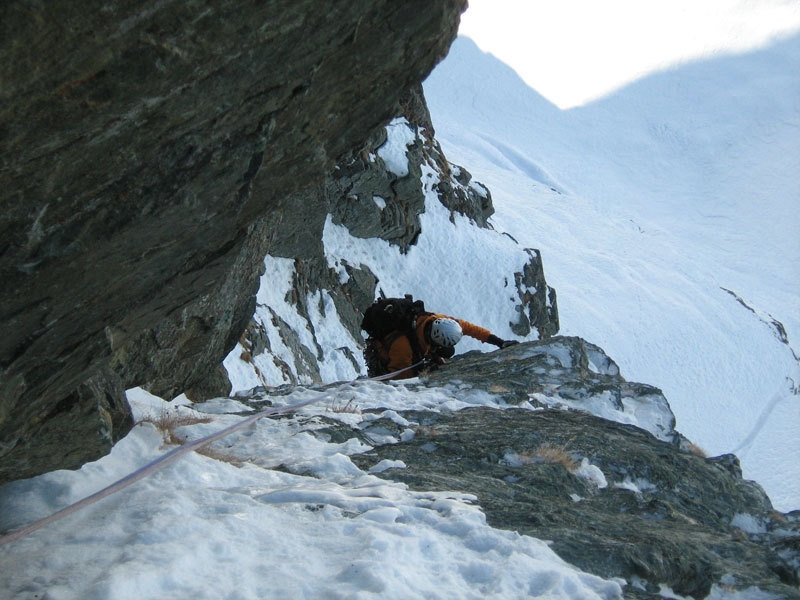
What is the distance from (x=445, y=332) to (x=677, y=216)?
73.3 m

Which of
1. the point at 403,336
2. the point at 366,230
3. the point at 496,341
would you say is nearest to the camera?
the point at 403,336

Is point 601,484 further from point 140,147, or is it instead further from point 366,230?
point 366,230

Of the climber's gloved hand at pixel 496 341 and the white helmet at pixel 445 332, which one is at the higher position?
the white helmet at pixel 445 332

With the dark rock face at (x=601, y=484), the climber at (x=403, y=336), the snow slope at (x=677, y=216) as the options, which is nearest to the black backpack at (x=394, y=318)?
the climber at (x=403, y=336)

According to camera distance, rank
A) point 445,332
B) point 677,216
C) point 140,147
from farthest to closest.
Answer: point 677,216
point 445,332
point 140,147

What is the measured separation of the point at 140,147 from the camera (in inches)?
139

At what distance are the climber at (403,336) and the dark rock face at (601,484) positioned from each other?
107 cm

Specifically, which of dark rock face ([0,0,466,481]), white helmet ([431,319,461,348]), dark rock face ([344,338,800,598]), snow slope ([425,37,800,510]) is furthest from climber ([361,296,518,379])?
snow slope ([425,37,800,510])

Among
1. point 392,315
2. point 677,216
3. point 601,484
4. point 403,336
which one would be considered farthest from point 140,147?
point 677,216

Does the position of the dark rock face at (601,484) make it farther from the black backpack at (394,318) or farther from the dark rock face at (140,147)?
the dark rock face at (140,147)

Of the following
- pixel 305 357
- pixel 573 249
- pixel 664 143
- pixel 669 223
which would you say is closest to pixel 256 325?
pixel 305 357

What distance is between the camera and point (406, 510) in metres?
5.10

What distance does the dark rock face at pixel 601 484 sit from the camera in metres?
4.84

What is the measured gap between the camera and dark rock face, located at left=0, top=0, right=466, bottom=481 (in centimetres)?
302
